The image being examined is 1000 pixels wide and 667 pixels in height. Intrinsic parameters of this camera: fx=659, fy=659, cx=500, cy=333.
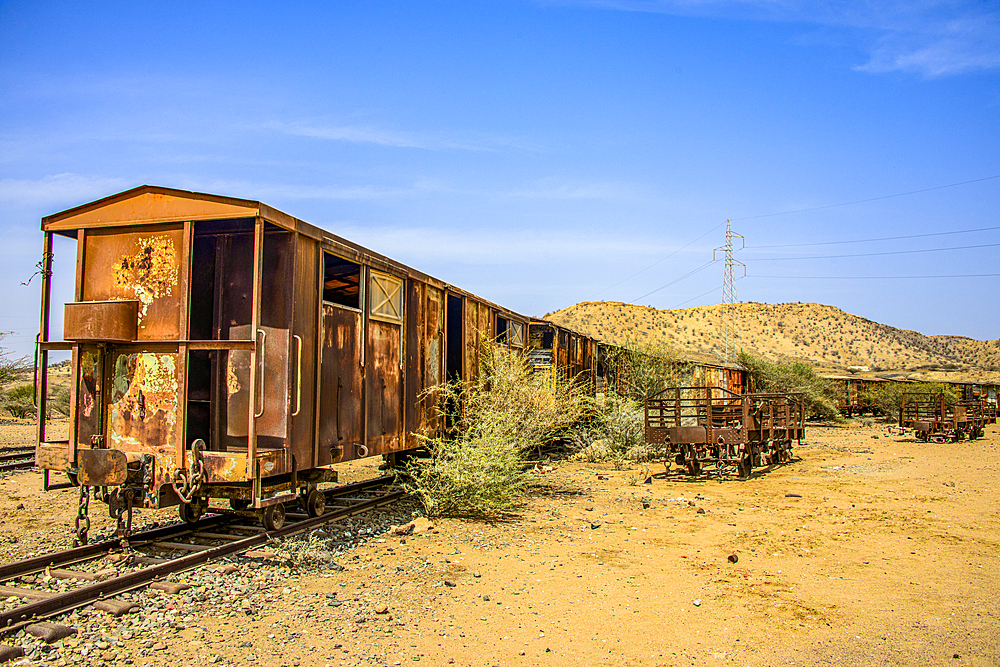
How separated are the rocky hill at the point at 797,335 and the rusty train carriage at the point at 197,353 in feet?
217

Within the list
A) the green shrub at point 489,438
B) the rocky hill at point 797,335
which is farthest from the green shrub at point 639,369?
the rocky hill at point 797,335

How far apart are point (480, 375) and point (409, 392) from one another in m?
2.76

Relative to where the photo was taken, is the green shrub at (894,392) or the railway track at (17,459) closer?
the railway track at (17,459)

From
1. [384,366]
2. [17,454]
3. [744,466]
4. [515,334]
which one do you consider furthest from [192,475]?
[17,454]

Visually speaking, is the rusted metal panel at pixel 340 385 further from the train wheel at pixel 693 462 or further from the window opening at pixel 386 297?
the train wheel at pixel 693 462

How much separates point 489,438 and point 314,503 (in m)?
2.74

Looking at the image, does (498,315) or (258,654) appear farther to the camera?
Result: (498,315)

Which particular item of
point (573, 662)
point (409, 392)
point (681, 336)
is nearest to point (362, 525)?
point (409, 392)

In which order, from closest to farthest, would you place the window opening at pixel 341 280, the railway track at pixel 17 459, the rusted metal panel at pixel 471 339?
1. the window opening at pixel 341 280
2. the rusted metal panel at pixel 471 339
3. the railway track at pixel 17 459

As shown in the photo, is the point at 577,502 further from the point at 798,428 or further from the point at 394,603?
the point at 798,428

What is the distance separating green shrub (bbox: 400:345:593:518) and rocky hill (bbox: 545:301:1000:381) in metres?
60.7

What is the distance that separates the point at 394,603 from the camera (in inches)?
222

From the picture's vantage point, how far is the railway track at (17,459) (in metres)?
12.6

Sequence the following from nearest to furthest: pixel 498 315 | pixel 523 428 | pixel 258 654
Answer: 1. pixel 258 654
2. pixel 523 428
3. pixel 498 315
